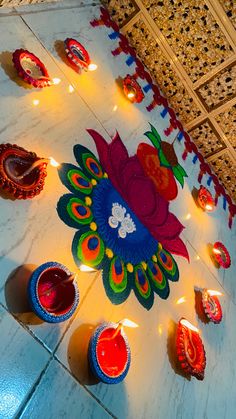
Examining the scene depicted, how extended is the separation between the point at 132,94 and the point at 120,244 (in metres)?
1.73

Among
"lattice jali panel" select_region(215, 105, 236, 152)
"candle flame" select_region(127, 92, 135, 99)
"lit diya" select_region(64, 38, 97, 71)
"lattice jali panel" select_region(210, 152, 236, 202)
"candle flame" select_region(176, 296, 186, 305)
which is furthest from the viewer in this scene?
"lattice jali panel" select_region(210, 152, 236, 202)

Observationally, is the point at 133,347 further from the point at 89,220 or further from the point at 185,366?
the point at 89,220

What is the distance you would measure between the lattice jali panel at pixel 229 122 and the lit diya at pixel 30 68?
246 cm

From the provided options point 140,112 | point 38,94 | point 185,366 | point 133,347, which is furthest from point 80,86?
point 185,366

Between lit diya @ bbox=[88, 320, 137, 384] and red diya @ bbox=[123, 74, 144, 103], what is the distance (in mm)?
2251

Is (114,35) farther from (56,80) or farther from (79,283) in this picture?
(79,283)

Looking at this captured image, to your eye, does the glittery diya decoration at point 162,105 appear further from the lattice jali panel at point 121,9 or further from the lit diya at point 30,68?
the lit diya at point 30,68

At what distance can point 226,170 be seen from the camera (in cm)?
446

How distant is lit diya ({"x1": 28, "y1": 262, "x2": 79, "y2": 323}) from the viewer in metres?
1.45

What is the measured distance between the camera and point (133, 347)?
1922mm

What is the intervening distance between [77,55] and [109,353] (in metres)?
2.28

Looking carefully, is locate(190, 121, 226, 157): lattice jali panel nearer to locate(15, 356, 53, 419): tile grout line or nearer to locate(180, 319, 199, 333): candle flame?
locate(180, 319, 199, 333): candle flame

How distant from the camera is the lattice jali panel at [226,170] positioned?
436 cm

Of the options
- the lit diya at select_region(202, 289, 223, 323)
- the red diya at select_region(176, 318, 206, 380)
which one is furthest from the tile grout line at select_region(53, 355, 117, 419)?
the lit diya at select_region(202, 289, 223, 323)
